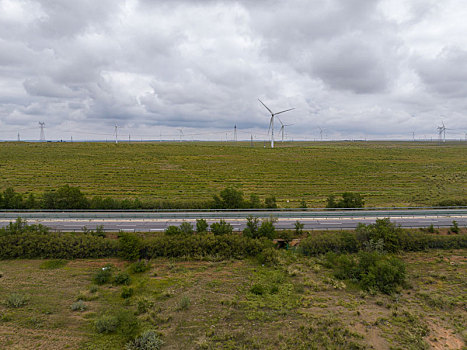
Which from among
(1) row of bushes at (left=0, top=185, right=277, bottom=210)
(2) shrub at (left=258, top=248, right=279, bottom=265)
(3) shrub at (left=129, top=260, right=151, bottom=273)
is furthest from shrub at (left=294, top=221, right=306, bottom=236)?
(3) shrub at (left=129, top=260, right=151, bottom=273)

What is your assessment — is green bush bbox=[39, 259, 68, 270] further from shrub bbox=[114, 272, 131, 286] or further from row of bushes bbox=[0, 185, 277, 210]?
row of bushes bbox=[0, 185, 277, 210]

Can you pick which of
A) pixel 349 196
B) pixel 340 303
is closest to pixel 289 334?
pixel 340 303

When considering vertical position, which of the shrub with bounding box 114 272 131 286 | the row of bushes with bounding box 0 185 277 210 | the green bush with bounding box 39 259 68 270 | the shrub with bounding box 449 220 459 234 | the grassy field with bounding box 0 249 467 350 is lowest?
the grassy field with bounding box 0 249 467 350

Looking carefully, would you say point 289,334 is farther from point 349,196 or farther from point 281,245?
point 349,196

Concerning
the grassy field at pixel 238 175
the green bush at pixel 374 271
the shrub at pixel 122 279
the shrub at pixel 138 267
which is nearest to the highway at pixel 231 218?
the shrub at pixel 138 267

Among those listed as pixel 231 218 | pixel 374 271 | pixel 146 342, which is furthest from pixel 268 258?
pixel 146 342

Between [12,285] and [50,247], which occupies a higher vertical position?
[50,247]
